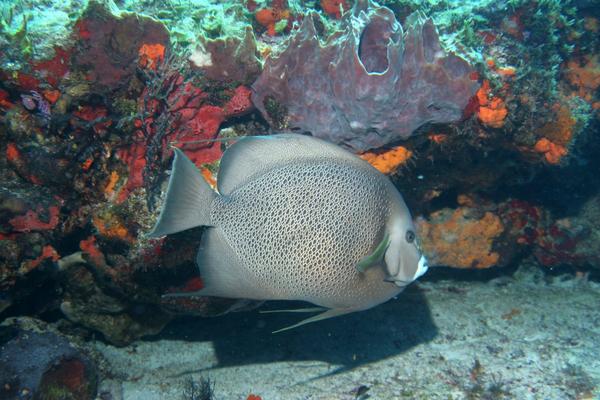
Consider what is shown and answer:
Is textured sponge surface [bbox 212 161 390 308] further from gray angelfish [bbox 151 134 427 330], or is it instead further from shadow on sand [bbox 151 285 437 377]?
shadow on sand [bbox 151 285 437 377]

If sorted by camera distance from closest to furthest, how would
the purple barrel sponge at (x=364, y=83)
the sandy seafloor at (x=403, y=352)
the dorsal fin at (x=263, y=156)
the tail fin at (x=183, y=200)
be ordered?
the tail fin at (x=183, y=200)
the dorsal fin at (x=263, y=156)
the purple barrel sponge at (x=364, y=83)
the sandy seafloor at (x=403, y=352)

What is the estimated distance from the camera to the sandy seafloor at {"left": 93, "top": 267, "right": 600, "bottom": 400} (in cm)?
348

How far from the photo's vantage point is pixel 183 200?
6.73 feet

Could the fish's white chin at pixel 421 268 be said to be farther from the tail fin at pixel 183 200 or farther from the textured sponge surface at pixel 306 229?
the tail fin at pixel 183 200

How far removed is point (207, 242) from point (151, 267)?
1.21 m

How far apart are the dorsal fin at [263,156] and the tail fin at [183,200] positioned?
0.18 metres

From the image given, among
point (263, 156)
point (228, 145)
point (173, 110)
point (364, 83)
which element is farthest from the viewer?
point (228, 145)

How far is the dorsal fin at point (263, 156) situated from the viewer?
2.26 meters

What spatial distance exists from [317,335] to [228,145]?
104 inches

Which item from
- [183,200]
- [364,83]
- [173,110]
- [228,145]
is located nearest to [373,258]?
[183,200]

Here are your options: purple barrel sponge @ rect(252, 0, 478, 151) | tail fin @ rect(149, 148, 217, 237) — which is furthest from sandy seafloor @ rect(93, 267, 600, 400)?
purple barrel sponge @ rect(252, 0, 478, 151)

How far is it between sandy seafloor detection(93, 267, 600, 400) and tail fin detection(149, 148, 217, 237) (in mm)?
2233

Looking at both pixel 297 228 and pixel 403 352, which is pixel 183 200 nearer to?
pixel 297 228

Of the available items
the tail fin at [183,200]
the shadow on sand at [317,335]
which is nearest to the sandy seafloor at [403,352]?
the shadow on sand at [317,335]
